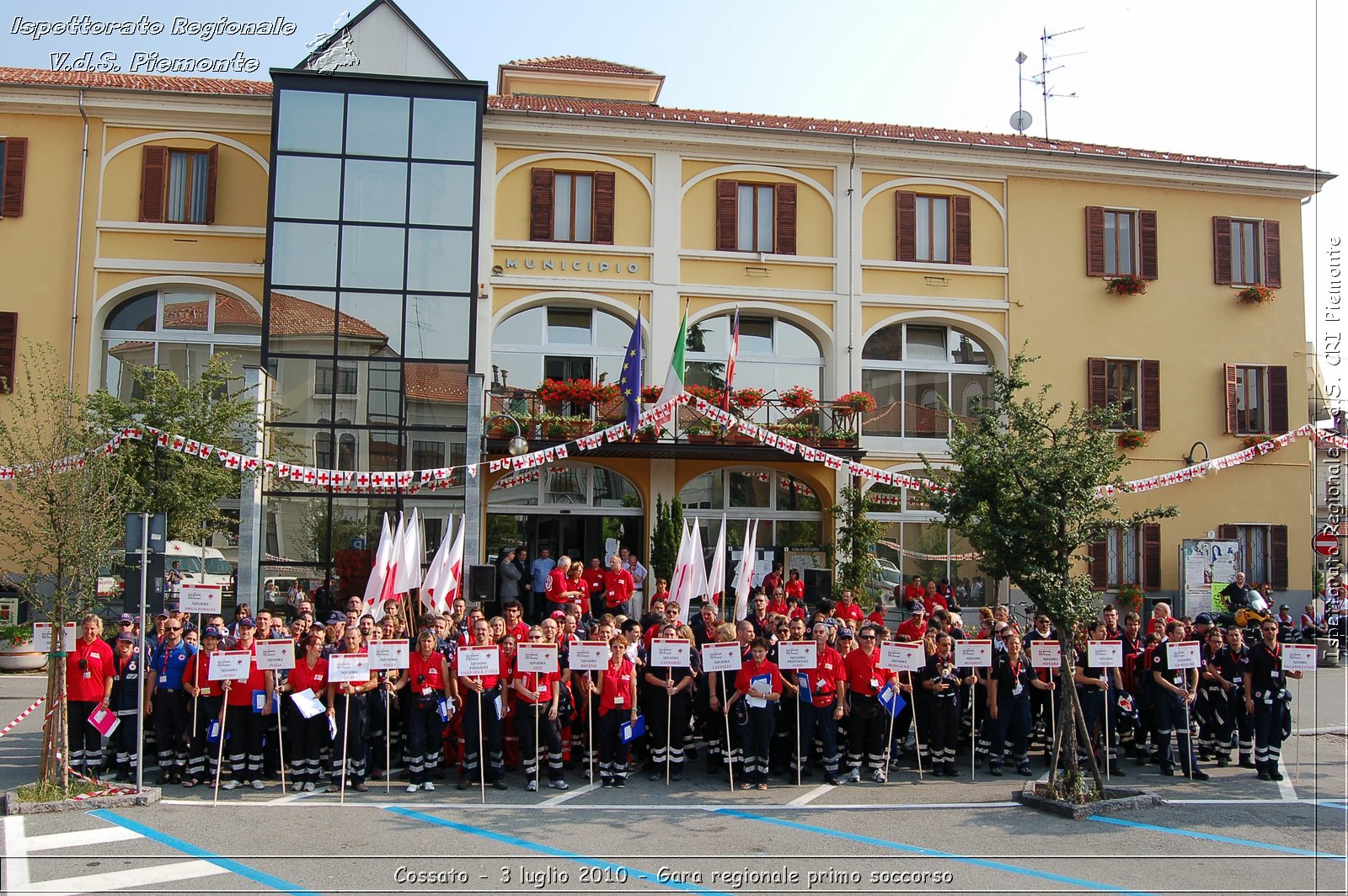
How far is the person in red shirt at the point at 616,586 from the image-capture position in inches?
768

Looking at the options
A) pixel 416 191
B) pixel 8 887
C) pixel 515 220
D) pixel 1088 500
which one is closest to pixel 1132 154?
pixel 515 220

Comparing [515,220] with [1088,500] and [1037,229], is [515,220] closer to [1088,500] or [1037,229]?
[1037,229]

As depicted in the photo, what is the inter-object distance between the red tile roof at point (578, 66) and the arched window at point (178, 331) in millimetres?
10303

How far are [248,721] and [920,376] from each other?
18227 millimetres

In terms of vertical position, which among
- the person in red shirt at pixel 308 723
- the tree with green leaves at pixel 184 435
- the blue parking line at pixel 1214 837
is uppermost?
the tree with green leaves at pixel 184 435

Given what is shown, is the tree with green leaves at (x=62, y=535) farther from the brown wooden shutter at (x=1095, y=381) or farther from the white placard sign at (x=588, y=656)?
the brown wooden shutter at (x=1095, y=381)

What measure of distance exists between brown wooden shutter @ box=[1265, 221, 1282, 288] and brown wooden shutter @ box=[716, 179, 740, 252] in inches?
514

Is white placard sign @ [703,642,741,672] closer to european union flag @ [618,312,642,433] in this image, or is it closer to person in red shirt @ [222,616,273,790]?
person in red shirt @ [222,616,273,790]

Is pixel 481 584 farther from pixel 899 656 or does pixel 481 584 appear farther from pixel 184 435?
pixel 899 656

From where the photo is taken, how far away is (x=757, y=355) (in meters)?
25.2

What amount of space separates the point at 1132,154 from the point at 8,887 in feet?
86.8

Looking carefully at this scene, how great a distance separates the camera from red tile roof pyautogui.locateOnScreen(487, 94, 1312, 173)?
81.1 ft

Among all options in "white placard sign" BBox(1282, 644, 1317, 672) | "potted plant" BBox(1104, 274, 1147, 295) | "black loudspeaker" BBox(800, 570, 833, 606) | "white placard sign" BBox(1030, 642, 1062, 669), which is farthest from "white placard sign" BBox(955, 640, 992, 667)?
"potted plant" BBox(1104, 274, 1147, 295)

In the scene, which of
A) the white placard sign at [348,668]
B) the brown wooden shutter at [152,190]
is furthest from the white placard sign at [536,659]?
the brown wooden shutter at [152,190]
